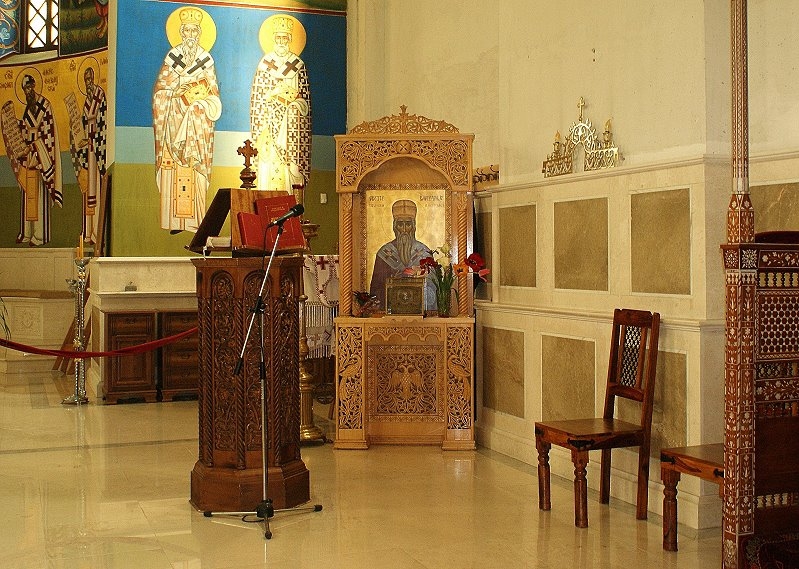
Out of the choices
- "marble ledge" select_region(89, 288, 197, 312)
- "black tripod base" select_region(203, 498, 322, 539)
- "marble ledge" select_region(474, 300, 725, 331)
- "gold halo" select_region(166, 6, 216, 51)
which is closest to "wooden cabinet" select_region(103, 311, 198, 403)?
"marble ledge" select_region(89, 288, 197, 312)

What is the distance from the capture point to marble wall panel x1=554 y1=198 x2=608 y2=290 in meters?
5.82

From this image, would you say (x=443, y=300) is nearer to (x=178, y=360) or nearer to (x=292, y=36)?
(x=178, y=360)

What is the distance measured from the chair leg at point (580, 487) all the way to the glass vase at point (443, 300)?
2301 millimetres

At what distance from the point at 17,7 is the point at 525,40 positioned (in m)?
9.52

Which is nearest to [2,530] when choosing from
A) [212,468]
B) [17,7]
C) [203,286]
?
[212,468]

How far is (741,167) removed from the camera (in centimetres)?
387

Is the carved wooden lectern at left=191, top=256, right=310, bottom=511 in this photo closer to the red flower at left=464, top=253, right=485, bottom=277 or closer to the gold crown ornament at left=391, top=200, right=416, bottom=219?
the red flower at left=464, top=253, right=485, bottom=277

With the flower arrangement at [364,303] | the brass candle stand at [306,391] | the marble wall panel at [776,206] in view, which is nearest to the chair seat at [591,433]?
the marble wall panel at [776,206]

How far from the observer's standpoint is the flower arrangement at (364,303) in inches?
280

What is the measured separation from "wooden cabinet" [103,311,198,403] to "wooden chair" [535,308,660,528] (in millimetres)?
5025

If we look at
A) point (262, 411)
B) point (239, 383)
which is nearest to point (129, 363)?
point (239, 383)

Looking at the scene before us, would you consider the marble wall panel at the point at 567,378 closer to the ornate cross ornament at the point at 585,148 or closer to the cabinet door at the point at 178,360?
the ornate cross ornament at the point at 585,148

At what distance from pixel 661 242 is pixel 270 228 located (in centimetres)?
210

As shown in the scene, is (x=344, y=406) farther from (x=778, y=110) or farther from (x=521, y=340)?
(x=778, y=110)
